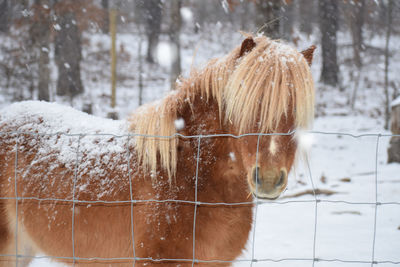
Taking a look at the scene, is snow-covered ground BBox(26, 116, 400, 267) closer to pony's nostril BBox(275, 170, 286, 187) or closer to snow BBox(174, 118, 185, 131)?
pony's nostril BBox(275, 170, 286, 187)

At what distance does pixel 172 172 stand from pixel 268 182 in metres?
0.59

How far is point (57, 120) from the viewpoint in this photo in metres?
2.41

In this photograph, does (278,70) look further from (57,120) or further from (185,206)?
(57,120)

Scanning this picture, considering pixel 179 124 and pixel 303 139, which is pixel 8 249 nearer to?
pixel 179 124

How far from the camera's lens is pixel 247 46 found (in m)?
2.03

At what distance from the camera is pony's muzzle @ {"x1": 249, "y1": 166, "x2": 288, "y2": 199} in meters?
1.67

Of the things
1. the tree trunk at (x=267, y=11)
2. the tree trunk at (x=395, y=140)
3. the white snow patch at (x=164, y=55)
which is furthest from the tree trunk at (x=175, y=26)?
the white snow patch at (x=164, y=55)

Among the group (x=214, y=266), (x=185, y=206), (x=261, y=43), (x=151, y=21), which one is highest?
(x=151, y=21)

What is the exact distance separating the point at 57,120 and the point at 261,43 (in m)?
1.53

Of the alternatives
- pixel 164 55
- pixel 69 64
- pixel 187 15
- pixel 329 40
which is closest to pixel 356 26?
pixel 329 40

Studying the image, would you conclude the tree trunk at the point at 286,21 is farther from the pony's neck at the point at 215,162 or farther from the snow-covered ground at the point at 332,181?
the pony's neck at the point at 215,162

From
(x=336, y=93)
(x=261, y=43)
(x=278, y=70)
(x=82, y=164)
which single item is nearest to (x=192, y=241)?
(x=82, y=164)

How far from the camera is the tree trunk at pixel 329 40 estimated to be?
1541cm

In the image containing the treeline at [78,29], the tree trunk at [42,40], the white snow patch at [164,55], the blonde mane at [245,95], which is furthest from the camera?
the white snow patch at [164,55]
